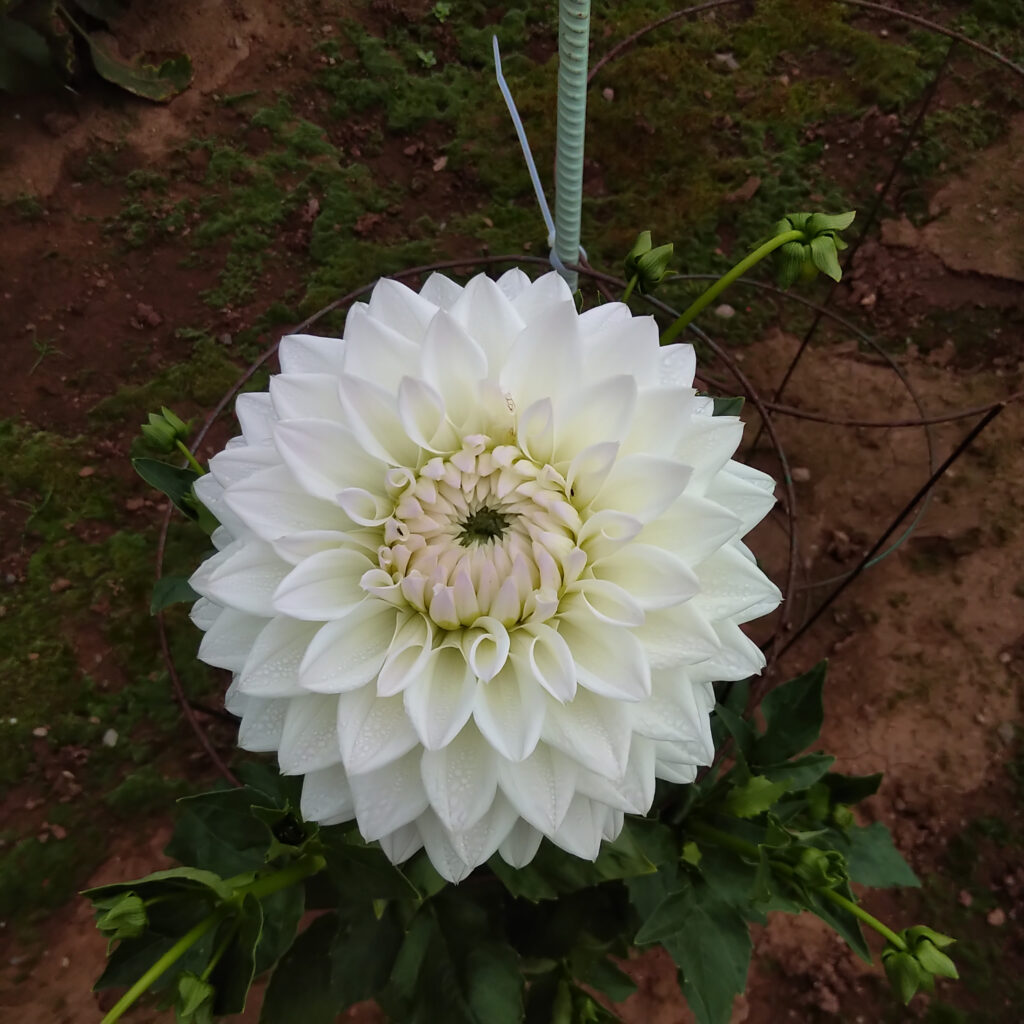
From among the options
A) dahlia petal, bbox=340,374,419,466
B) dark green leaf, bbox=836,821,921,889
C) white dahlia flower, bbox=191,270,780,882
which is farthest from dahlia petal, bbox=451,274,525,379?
dark green leaf, bbox=836,821,921,889

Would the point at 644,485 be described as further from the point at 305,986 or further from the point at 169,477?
the point at 305,986

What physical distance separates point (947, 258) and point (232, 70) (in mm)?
2568

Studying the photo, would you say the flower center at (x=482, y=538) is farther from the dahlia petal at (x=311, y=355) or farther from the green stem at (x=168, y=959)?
the green stem at (x=168, y=959)

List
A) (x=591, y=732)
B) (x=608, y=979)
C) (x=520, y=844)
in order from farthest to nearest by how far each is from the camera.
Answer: (x=608, y=979)
(x=520, y=844)
(x=591, y=732)

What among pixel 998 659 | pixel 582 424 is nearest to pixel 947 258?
pixel 998 659

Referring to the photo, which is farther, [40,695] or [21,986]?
[40,695]

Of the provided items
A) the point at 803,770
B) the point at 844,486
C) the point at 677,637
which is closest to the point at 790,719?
the point at 803,770

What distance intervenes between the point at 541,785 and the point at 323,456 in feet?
1.24

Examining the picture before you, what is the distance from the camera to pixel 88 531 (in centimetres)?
238

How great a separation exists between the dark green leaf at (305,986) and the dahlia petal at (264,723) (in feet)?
1.62

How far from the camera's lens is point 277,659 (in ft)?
2.66

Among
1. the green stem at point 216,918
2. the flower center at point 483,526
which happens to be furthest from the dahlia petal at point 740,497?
the green stem at point 216,918

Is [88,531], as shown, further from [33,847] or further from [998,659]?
[998,659]

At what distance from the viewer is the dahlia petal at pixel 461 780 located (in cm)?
77
